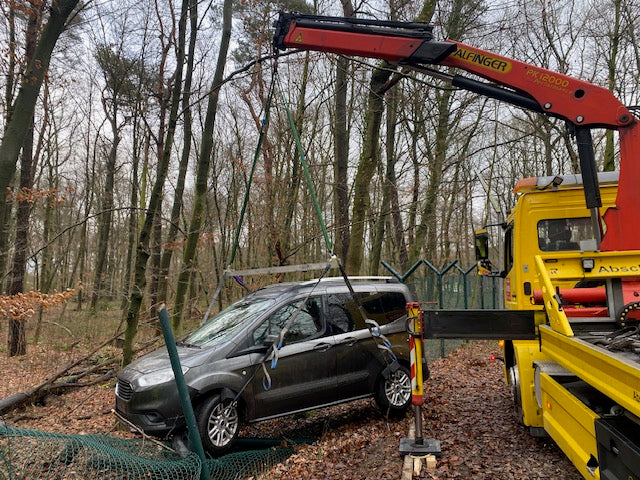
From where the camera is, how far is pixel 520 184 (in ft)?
21.0

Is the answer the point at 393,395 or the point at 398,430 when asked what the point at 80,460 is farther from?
the point at 393,395

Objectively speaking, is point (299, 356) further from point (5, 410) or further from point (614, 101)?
point (5, 410)

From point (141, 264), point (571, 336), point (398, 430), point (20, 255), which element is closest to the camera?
point (571, 336)

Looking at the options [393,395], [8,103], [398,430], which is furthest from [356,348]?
[8,103]

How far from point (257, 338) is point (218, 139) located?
20552mm

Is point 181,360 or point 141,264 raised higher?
point 141,264

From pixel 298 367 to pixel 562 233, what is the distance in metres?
3.78

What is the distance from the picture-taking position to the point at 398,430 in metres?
6.69

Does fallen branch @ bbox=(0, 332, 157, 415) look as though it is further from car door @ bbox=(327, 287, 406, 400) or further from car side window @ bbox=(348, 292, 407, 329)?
car side window @ bbox=(348, 292, 407, 329)

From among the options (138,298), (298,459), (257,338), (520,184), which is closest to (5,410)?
(138,298)

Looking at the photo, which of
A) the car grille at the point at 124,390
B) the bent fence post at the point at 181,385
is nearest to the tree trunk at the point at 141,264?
the car grille at the point at 124,390

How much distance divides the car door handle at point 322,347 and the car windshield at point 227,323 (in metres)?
0.87

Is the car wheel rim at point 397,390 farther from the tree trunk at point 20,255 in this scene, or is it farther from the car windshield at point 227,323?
the tree trunk at point 20,255

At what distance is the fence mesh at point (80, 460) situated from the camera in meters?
3.88
